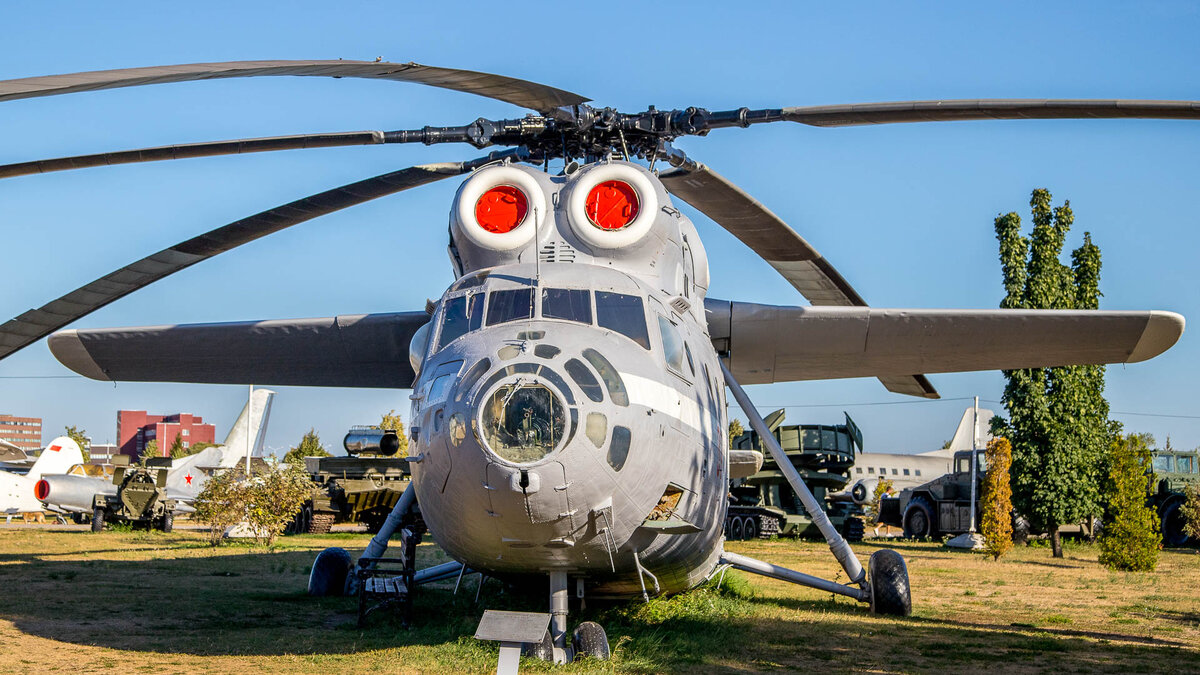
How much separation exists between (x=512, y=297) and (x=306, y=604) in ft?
18.1

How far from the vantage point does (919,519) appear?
1146 inches

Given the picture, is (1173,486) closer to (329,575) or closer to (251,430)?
(329,575)

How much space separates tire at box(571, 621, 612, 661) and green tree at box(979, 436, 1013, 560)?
15819mm

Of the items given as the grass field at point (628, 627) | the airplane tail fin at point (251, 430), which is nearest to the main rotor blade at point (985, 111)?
the grass field at point (628, 627)

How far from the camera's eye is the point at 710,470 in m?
7.97

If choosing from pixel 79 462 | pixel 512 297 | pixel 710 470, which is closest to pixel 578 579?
pixel 710 470

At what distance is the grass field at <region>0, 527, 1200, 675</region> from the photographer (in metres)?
7.67

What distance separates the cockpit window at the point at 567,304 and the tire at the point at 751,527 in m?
20.0

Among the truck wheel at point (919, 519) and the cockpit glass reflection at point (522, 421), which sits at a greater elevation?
the cockpit glass reflection at point (522, 421)

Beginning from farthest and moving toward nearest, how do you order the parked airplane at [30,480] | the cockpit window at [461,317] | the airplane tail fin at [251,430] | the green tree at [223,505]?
→ the airplane tail fin at [251,430]
the parked airplane at [30,480]
the green tree at [223,505]
the cockpit window at [461,317]

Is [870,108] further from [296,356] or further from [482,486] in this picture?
[296,356]

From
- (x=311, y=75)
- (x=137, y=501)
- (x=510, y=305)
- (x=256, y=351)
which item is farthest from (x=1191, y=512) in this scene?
(x=137, y=501)

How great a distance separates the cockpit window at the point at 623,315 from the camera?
7395 mm

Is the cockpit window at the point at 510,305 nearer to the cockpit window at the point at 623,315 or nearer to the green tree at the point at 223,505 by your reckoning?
the cockpit window at the point at 623,315
